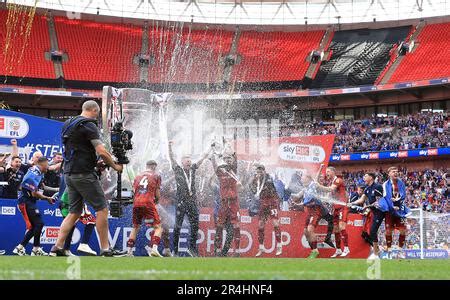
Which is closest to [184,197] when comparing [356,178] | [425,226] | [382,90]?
[425,226]

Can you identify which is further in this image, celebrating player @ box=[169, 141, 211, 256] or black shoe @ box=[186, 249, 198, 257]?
black shoe @ box=[186, 249, 198, 257]

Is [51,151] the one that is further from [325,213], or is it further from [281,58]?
[281,58]

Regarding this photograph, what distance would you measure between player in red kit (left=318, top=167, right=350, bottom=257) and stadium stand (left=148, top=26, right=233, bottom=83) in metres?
30.5

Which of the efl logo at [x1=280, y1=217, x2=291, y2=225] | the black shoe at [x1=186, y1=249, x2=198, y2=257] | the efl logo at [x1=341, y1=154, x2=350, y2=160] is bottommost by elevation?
the black shoe at [x1=186, y1=249, x2=198, y2=257]

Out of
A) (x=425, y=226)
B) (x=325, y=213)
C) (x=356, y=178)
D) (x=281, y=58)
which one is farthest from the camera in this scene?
(x=281, y=58)

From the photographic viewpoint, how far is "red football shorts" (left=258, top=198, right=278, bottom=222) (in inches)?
631

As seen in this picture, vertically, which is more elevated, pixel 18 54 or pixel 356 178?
pixel 18 54

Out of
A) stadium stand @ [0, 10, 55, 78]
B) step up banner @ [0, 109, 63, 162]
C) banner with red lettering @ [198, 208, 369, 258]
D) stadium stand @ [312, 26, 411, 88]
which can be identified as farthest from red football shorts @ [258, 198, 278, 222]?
stadium stand @ [312, 26, 411, 88]

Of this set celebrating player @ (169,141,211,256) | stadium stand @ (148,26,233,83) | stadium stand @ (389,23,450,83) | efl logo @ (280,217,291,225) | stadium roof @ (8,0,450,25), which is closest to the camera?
celebrating player @ (169,141,211,256)

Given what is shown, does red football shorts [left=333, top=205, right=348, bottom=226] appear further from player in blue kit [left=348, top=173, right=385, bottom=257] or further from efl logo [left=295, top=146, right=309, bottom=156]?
efl logo [left=295, top=146, right=309, bottom=156]

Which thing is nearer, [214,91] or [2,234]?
[2,234]

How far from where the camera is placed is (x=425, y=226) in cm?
1797

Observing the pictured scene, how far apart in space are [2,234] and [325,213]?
23.2ft

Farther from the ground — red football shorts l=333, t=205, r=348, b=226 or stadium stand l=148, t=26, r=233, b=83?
stadium stand l=148, t=26, r=233, b=83
